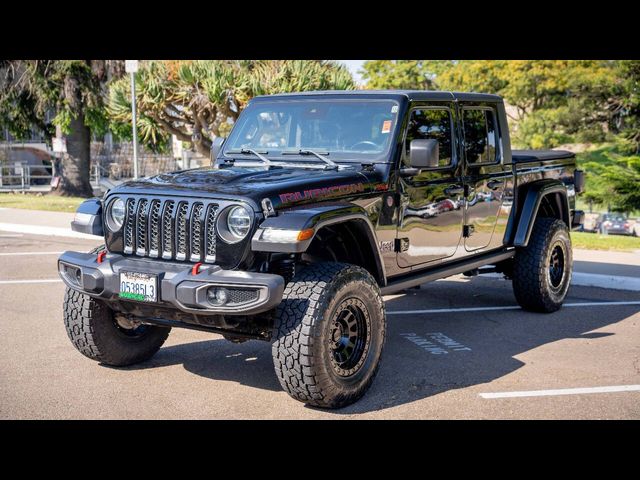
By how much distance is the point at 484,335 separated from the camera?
701 cm

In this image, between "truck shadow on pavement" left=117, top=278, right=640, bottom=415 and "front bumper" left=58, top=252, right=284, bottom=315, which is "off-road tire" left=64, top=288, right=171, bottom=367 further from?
"front bumper" left=58, top=252, right=284, bottom=315

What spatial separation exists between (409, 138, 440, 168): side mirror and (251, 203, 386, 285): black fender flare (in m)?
0.66

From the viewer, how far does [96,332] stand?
18.0ft

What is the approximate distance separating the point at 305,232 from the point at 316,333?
0.60 metres

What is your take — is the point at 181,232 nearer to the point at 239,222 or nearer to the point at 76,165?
the point at 239,222

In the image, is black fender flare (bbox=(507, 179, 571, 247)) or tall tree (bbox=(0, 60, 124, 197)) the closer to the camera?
black fender flare (bbox=(507, 179, 571, 247))

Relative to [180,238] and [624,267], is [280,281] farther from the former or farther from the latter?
[624,267]

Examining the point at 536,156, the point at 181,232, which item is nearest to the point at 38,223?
the point at 536,156

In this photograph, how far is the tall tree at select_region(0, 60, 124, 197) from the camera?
22.5 meters

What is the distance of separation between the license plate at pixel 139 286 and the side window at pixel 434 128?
88.7 inches

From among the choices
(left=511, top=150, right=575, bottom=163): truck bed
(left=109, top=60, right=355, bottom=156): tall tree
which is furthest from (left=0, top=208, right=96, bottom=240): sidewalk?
(left=511, top=150, right=575, bottom=163): truck bed

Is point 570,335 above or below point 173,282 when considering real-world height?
below
